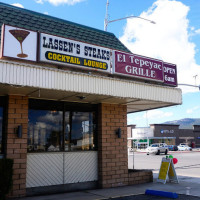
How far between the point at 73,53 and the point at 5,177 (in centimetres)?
424

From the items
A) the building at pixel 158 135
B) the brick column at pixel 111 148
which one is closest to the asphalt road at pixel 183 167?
the brick column at pixel 111 148

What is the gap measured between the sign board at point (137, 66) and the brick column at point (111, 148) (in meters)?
1.61

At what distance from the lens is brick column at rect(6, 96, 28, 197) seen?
8180 mm

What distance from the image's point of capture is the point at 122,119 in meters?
10.9

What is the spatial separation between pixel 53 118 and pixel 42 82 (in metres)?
2.62

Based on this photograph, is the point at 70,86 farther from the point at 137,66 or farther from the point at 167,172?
the point at 167,172

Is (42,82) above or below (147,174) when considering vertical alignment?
above

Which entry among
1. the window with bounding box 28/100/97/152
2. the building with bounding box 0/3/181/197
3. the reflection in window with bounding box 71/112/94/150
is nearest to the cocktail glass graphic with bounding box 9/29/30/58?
the building with bounding box 0/3/181/197

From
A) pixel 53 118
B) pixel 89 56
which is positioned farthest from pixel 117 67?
pixel 53 118

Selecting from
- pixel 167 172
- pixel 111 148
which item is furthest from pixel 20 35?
pixel 167 172

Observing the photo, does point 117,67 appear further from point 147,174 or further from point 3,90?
point 147,174

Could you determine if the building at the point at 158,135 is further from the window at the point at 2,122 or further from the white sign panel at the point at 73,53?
the window at the point at 2,122

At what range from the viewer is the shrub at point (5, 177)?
23.9 ft

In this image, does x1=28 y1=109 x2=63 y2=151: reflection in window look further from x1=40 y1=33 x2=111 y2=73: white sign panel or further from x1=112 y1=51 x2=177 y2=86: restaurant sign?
x1=112 y1=51 x2=177 y2=86: restaurant sign
